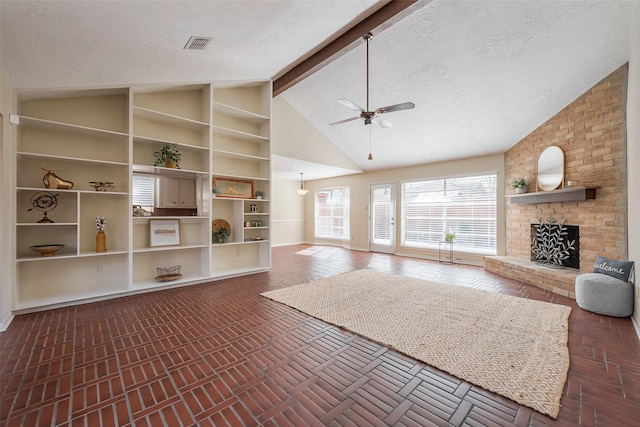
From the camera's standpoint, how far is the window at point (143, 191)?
409 centimetres

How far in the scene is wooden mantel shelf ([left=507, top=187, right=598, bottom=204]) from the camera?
3.83 meters

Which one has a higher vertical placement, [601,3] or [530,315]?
[601,3]

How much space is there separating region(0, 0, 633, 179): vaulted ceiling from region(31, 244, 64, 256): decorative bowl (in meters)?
1.87

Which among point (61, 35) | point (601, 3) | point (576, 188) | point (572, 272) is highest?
point (601, 3)

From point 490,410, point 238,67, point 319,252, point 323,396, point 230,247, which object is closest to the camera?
point 490,410

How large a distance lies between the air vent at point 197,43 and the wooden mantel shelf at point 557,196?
5552mm

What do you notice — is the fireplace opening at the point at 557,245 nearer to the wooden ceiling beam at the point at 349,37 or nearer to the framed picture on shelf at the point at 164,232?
the wooden ceiling beam at the point at 349,37

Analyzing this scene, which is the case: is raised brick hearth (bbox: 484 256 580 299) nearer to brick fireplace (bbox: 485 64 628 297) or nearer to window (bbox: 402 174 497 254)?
brick fireplace (bbox: 485 64 628 297)

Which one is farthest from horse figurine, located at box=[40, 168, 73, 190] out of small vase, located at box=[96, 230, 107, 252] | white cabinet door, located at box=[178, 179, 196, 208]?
white cabinet door, located at box=[178, 179, 196, 208]

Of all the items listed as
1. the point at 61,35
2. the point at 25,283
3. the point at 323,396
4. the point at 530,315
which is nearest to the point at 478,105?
the point at 530,315

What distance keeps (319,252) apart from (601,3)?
6.93 meters

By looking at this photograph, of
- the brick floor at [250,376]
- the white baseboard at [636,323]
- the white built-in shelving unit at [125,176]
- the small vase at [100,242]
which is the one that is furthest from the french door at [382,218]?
the small vase at [100,242]

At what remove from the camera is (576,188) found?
155 inches

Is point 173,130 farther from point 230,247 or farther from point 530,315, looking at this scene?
point 530,315
